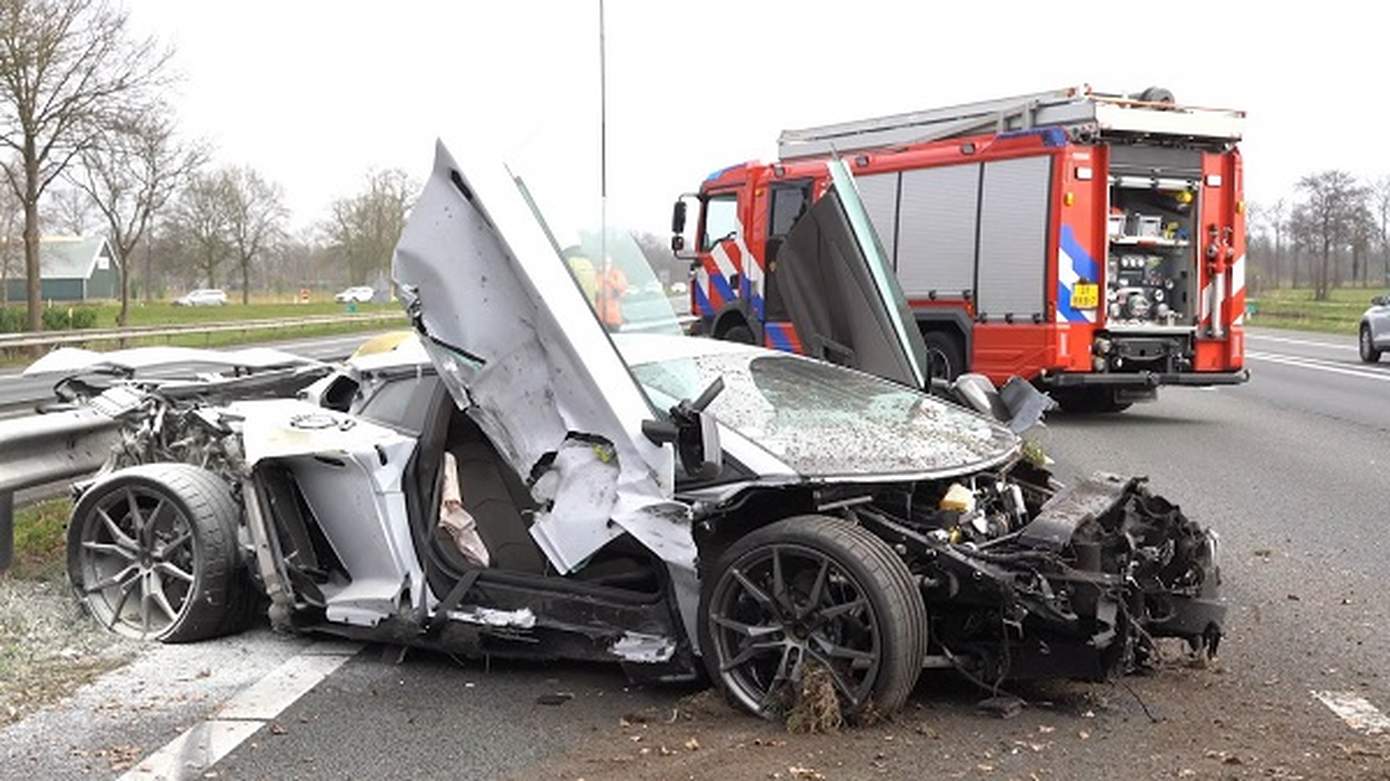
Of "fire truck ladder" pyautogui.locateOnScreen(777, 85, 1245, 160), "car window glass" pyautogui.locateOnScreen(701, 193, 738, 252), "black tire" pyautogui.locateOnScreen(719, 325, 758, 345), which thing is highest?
"fire truck ladder" pyautogui.locateOnScreen(777, 85, 1245, 160)

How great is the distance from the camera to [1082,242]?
44.3ft

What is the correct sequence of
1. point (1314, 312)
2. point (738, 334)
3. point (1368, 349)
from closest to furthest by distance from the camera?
point (738, 334), point (1368, 349), point (1314, 312)

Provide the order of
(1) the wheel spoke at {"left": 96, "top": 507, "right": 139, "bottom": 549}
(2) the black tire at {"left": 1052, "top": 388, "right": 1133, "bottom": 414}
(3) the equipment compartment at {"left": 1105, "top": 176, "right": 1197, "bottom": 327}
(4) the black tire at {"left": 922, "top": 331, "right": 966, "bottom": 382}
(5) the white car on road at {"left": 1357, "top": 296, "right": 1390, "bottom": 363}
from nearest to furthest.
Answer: (1) the wheel spoke at {"left": 96, "top": 507, "right": 139, "bottom": 549}, (3) the equipment compartment at {"left": 1105, "top": 176, "right": 1197, "bottom": 327}, (4) the black tire at {"left": 922, "top": 331, "right": 966, "bottom": 382}, (2) the black tire at {"left": 1052, "top": 388, "right": 1133, "bottom": 414}, (5) the white car on road at {"left": 1357, "top": 296, "right": 1390, "bottom": 363}

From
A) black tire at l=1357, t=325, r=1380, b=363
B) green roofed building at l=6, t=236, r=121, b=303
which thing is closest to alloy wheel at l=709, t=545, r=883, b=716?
black tire at l=1357, t=325, r=1380, b=363

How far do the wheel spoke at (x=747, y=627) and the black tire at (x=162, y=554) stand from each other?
2079 mm

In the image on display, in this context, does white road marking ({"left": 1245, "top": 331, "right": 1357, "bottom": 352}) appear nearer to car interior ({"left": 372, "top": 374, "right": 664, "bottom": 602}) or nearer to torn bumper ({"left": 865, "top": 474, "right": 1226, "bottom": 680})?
torn bumper ({"left": 865, "top": 474, "right": 1226, "bottom": 680})

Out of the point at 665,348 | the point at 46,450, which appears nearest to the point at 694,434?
the point at 665,348

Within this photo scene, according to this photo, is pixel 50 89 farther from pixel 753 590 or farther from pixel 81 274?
pixel 81 274

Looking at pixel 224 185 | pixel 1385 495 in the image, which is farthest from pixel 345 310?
pixel 1385 495

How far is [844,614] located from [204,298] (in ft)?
246

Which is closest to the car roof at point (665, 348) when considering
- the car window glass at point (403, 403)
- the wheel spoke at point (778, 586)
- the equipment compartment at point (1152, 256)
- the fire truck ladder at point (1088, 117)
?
the car window glass at point (403, 403)

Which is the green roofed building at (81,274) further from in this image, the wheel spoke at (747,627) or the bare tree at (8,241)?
the wheel spoke at (747,627)

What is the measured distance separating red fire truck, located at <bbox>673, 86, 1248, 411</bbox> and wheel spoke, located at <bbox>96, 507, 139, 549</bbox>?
7.84 meters

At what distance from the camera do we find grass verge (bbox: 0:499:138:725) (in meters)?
4.80
